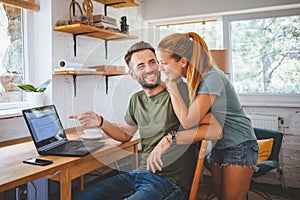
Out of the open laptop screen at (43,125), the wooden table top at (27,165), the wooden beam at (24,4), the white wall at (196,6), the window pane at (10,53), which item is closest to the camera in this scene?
the wooden table top at (27,165)

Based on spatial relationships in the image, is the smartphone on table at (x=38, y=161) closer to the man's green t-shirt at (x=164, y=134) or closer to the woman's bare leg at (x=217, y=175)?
the man's green t-shirt at (x=164, y=134)

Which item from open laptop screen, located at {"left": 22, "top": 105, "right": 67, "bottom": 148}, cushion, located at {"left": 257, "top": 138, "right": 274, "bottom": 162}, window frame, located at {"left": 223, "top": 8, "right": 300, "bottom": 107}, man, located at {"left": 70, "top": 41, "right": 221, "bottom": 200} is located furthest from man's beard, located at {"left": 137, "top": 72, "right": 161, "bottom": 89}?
window frame, located at {"left": 223, "top": 8, "right": 300, "bottom": 107}

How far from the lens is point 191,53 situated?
3.93 ft

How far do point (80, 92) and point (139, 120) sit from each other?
4.00 feet

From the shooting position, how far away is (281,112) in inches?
109

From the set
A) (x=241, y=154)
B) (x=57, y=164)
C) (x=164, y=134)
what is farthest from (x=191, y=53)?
(x=57, y=164)

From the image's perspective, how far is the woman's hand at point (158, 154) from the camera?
48.0 inches

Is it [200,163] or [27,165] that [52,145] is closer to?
[27,165]

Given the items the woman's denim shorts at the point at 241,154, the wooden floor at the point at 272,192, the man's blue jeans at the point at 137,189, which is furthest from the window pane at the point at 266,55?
the man's blue jeans at the point at 137,189

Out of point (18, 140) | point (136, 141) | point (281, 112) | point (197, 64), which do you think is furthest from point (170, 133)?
point (281, 112)

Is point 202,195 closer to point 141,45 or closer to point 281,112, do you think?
point 281,112

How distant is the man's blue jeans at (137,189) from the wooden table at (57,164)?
0.12 meters

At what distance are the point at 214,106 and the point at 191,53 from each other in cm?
25

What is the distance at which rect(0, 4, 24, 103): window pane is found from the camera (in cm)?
206
